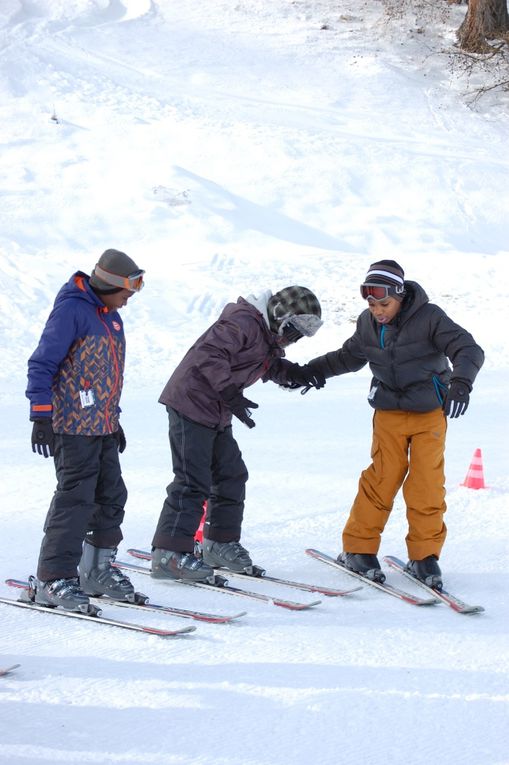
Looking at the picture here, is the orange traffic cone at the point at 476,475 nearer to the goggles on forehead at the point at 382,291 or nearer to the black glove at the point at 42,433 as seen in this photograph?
the goggles on forehead at the point at 382,291

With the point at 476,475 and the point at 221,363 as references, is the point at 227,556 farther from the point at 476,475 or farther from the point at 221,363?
the point at 476,475

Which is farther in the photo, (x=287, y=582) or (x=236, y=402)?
(x=287, y=582)

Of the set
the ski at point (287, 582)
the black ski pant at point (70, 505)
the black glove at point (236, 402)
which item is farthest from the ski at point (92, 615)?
the black glove at point (236, 402)

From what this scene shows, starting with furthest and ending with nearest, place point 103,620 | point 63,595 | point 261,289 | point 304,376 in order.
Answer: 1. point 261,289
2. point 304,376
3. point 63,595
4. point 103,620

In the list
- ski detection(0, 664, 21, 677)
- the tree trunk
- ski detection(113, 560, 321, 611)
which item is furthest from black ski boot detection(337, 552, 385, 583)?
the tree trunk

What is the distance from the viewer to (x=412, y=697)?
3.29 m

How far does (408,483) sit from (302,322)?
3.21 feet

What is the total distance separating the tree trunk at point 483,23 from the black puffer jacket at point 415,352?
18.6m

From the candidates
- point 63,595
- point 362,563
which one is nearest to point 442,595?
point 362,563

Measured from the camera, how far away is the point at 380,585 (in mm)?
4617

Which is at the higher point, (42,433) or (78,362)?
(78,362)

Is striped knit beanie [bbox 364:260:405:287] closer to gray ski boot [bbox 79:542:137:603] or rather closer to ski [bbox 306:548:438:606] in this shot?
ski [bbox 306:548:438:606]

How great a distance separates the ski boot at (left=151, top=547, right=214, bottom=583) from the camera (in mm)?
4541

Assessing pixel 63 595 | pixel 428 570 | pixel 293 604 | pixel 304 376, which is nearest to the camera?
pixel 63 595
